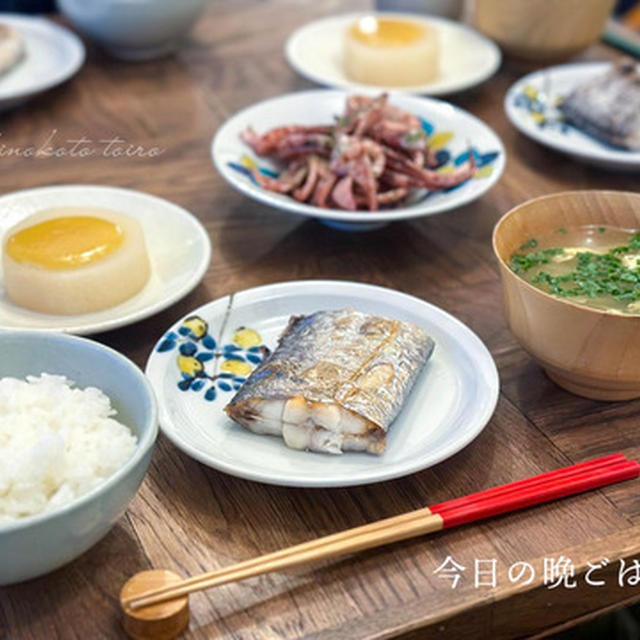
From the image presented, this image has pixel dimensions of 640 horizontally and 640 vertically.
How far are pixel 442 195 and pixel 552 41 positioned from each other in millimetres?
879

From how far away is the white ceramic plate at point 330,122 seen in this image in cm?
149

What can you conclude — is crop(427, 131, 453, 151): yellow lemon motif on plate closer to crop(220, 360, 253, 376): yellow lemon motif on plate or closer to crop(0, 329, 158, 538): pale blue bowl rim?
crop(220, 360, 253, 376): yellow lemon motif on plate

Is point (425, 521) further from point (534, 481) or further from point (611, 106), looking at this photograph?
point (611, 106)

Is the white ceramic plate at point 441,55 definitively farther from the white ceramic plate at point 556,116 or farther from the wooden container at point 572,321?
the wooden container at point 572,321

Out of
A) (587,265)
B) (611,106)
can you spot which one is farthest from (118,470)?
(611,106)

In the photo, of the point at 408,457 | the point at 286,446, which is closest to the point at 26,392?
the point at 286,446

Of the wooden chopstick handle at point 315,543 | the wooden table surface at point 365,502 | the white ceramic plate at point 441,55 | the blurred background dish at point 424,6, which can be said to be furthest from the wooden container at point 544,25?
the wooden chopstick handle at point 315,543

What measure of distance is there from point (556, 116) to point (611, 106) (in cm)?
15

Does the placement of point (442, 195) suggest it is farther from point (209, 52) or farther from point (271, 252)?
point (209, 52)

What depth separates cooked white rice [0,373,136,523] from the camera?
0.87 metres

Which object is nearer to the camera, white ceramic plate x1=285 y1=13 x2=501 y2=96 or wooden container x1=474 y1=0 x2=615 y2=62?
white ceramic plate x1=285 y1=13 x2=501 y2=96

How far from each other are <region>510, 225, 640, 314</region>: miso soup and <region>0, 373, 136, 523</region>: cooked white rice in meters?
0.61

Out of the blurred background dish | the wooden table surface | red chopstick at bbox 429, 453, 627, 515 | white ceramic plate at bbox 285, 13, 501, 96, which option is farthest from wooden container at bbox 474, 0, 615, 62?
red chopstick at bbox 429, 453, 627, 515

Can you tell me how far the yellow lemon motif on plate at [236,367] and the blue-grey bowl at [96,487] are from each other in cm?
23
